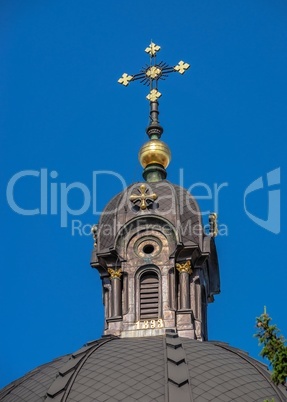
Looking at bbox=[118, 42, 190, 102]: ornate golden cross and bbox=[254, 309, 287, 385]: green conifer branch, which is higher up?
bbox=[118, 42, 190, 102]: ornate golden cross

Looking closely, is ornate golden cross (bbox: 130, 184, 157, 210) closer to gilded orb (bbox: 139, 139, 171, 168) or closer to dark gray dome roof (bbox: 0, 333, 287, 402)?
gilded orb (bbox: 139, 139, 171, 168)

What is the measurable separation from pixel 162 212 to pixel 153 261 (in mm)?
2171

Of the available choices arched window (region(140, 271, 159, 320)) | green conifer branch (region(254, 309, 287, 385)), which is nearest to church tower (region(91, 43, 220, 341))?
arched window (region(140, 271, 159, 320))

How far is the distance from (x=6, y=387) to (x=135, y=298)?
301 inches

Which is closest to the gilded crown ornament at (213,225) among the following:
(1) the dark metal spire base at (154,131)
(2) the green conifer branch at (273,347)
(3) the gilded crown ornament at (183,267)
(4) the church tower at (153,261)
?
(4) the church tower at (153,261)

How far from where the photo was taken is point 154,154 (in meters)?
59.6

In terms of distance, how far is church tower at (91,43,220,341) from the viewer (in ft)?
177

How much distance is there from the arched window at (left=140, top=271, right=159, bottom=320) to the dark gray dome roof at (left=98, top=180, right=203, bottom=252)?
2.05 metres

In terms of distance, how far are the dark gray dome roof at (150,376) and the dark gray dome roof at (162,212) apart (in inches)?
268

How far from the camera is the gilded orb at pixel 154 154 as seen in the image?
59.6 meters

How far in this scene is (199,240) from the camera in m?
56.0

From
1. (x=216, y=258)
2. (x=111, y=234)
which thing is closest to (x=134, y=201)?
(x=111, y=234)

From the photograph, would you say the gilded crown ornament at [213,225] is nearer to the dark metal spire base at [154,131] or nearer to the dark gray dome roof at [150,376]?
the dark metal spire base at [154,131]

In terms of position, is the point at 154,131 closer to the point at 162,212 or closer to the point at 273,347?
the point at 162,212
